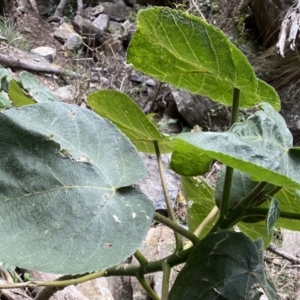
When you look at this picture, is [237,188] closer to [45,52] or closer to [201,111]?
[201,111]

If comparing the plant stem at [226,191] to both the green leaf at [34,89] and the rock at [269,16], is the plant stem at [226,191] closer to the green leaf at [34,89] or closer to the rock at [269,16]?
the green leaf at [34,89]

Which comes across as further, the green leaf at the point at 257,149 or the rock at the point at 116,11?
the rock at the point at 116,11

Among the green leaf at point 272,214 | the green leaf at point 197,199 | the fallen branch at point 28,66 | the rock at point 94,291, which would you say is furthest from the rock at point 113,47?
the green leaf at point 272,214

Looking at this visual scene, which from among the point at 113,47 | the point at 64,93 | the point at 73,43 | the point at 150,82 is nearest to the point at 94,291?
the point at 64,93

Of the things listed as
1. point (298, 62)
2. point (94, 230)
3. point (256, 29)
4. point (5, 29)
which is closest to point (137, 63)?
point (94, 230)

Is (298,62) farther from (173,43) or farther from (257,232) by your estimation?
(173,43)

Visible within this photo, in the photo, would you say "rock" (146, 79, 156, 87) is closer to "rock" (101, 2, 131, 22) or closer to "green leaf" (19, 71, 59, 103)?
"rock" (101, 2, 131, 22)
